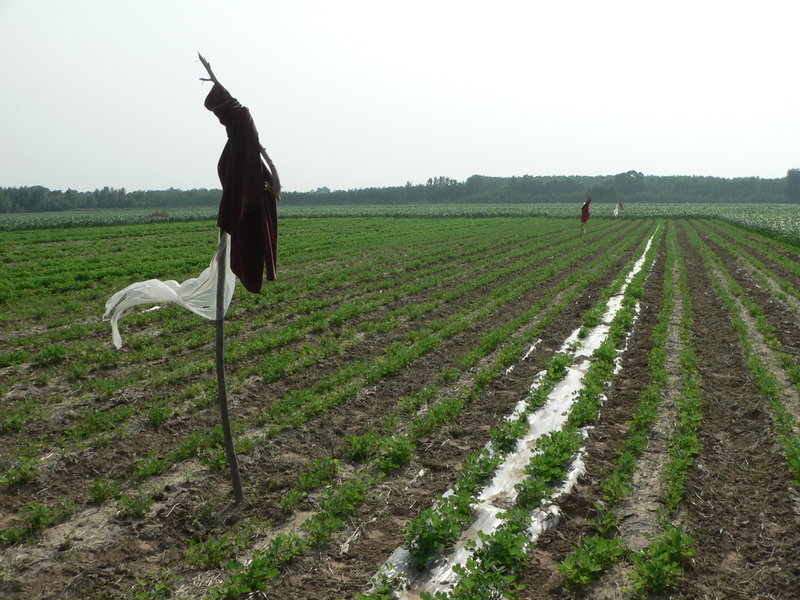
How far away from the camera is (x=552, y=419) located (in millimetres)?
6320

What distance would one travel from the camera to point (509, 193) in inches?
5571

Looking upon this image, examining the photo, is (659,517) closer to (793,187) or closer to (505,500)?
(505,500)

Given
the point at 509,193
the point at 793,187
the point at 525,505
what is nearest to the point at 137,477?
the point at 525,505

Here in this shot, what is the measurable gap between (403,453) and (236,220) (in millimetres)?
2838

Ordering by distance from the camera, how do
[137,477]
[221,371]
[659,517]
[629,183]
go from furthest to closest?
[629,183] < [137,477] < [221,371] < [659,517]

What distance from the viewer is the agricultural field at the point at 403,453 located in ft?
12.3

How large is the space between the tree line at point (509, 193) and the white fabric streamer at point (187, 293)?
400 ft

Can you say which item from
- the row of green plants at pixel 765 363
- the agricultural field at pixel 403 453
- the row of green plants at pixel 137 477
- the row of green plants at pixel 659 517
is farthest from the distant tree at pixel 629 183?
the row of green plants at pixel 137 477

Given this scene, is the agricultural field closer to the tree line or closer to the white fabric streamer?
the white fabric streamer

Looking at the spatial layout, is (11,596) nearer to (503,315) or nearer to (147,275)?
(503,315)

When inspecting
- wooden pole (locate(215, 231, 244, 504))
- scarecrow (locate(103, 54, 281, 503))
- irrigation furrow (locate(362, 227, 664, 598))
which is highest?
scarecrow (locate(103, 54, 281, 503))

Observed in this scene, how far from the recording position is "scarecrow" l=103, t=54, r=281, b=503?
395 centimetres

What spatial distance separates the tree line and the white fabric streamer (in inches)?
4803

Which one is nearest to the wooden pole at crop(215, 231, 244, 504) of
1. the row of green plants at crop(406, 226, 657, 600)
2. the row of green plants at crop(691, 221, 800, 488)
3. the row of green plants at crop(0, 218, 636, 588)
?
the row of green plants at crop(0, 218, 636, 588)
